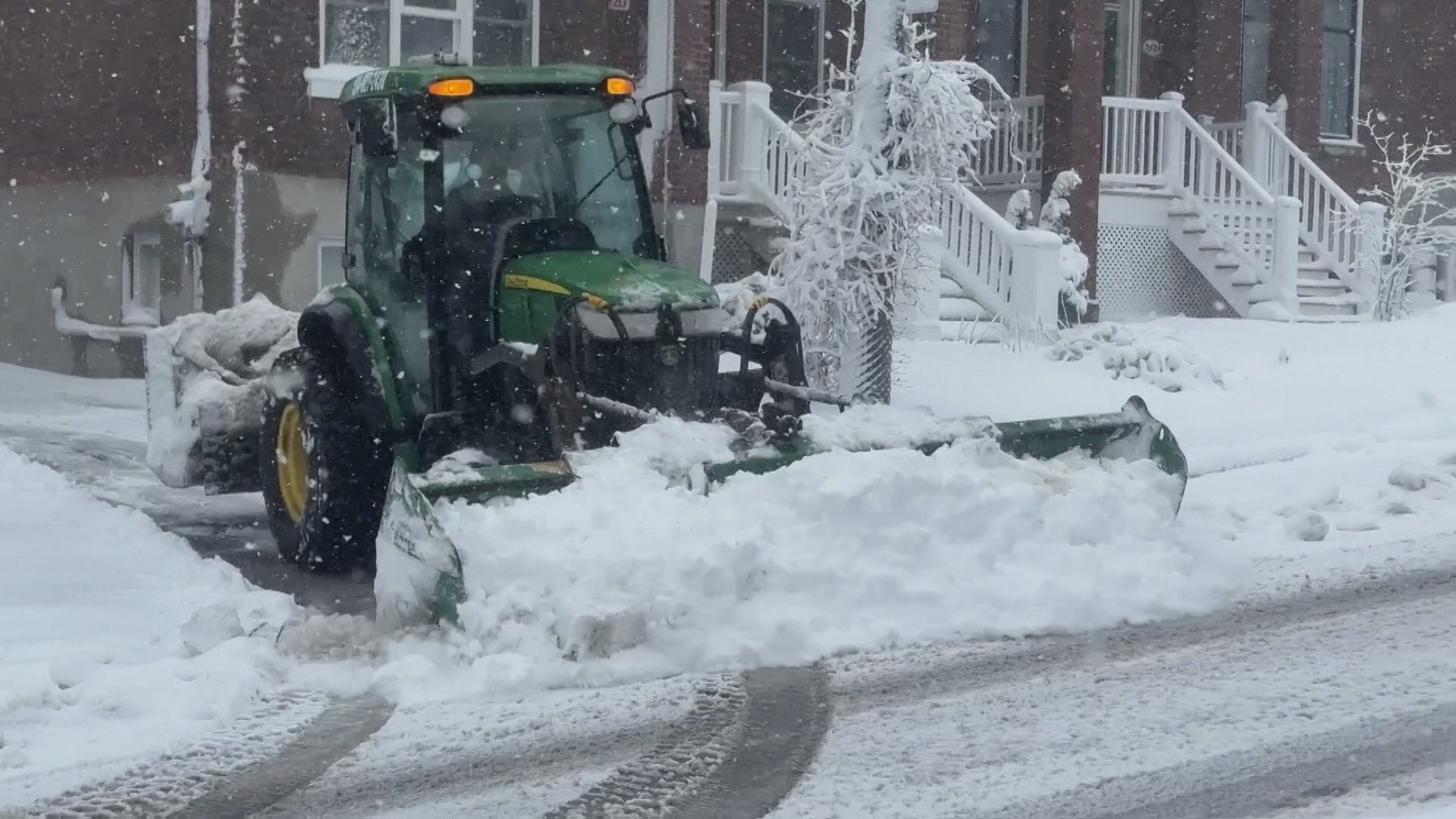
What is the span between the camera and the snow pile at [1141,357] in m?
14.7

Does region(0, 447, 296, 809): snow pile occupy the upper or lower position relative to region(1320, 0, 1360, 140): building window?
lower

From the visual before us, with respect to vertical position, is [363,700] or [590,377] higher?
[590,377]

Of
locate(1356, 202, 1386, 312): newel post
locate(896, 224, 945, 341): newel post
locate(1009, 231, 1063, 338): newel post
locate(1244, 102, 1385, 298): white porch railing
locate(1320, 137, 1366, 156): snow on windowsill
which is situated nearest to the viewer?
locate(896, 224, 945, 341): newel post

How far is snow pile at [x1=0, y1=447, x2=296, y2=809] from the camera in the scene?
5637mm

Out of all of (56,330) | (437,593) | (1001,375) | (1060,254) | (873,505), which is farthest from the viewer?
(56,330)

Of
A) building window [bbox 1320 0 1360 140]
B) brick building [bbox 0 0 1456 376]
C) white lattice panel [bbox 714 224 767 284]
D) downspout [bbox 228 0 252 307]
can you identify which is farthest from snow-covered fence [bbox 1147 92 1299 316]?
downspout [bbox 228 0 252 307]

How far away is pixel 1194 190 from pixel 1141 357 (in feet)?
Answer: 21.8

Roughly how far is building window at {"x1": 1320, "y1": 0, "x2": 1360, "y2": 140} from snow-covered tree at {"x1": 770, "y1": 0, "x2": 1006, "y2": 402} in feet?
46.8

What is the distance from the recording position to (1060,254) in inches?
650

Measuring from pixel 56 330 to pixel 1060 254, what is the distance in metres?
9.88

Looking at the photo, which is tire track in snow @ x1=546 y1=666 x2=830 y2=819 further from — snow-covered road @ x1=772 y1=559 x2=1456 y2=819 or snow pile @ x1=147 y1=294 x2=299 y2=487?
snow pile @ x1=147 y1=294 x2=299 y2=487

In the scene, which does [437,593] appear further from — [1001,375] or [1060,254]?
[1060,254]

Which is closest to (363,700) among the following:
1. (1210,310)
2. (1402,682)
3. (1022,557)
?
(1022,557)

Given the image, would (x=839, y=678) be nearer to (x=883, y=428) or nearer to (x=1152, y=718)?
(x=1152, y=718)
